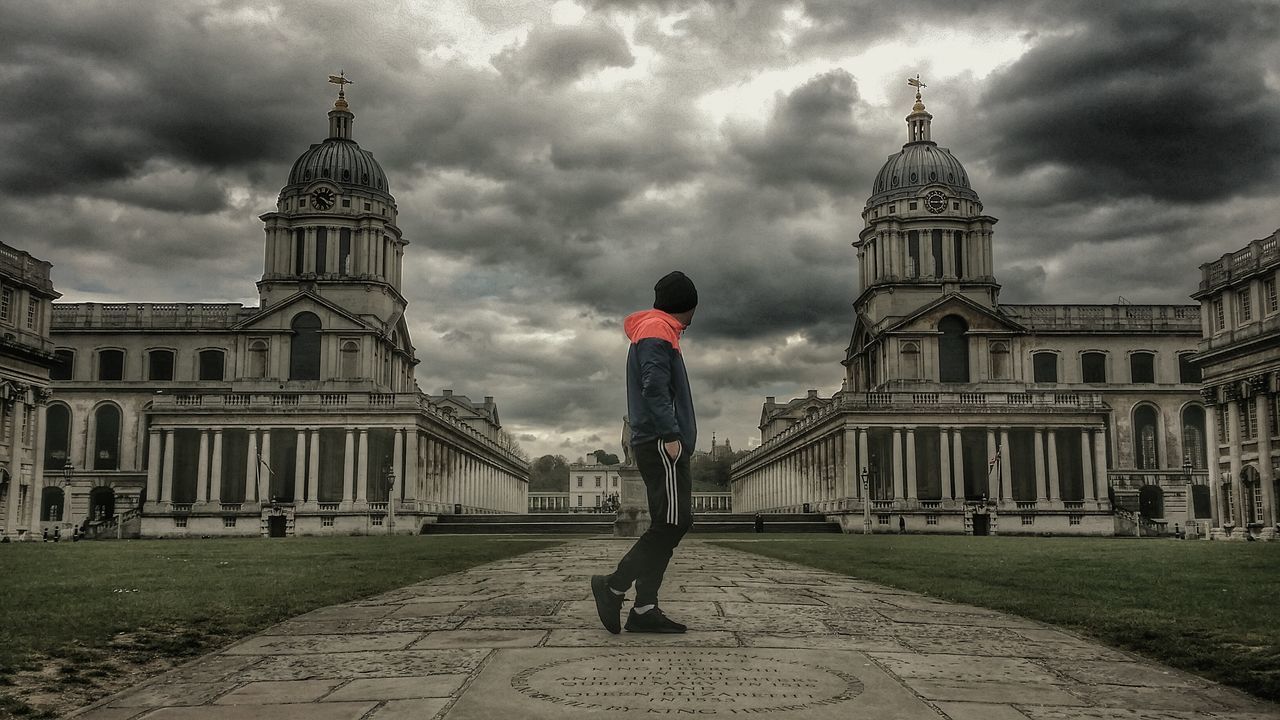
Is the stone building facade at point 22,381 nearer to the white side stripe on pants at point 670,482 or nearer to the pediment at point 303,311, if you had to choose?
the pediment at point 303,311

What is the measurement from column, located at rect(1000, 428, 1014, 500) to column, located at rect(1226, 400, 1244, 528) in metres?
14.4

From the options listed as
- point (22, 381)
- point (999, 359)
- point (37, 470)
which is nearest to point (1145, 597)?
point (22, 381)

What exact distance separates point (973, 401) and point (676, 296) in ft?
192

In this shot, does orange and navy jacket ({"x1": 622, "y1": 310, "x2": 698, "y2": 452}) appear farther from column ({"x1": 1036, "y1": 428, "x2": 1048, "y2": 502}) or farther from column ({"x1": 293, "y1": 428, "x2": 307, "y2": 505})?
column ({"x1": 1036, "y1": 428, "x2": 1048, "y2": 502})

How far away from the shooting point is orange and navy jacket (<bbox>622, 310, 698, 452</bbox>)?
25.4 feet

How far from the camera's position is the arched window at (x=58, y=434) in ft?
244

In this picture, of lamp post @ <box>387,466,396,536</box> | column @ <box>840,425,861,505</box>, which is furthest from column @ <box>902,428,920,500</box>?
lamp post @ <box>387,466,396,536</box>

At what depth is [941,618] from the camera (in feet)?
31.4

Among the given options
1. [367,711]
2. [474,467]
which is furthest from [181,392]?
[367,711]

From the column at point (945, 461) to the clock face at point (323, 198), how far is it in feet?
152

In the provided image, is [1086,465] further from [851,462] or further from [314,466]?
[314,466]

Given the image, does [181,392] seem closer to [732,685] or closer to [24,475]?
[24,475]

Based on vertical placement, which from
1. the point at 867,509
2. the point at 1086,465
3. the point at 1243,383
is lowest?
the point at 867,509

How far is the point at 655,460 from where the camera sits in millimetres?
7879
